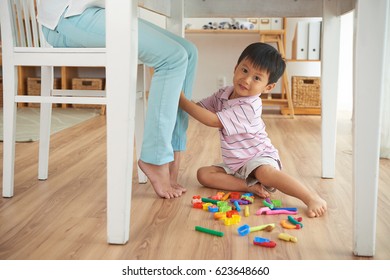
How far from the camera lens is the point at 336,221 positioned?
1.37m

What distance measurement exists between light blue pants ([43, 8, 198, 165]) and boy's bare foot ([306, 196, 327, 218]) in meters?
0.43

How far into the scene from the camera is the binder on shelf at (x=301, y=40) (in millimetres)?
3970

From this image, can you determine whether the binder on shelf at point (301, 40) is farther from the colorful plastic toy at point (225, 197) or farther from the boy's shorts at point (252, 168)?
the colorful plastic toy at point (225, 197)

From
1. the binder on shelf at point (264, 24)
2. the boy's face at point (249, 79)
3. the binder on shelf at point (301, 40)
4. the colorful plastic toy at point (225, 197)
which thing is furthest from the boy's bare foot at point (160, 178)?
the binder on shelf at point (264, 24)

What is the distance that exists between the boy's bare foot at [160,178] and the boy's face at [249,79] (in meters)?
0.37

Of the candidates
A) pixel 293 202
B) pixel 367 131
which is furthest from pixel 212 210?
pixel 367 131

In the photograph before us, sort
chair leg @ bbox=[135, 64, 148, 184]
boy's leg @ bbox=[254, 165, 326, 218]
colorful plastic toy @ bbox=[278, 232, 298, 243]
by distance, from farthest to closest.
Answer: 1. chair leg @ bbox=[135, 64, 148, 184]
2. boy's leg @ bbox=[254, 165, 326, 218]
3. colorful plastic toy @ bbox=[278, 232, 298, 243]

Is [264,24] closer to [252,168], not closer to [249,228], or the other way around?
[252,168]

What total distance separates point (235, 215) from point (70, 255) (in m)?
0.46

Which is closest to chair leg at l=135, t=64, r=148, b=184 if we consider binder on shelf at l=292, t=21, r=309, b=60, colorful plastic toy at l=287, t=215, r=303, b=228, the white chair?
the white chair

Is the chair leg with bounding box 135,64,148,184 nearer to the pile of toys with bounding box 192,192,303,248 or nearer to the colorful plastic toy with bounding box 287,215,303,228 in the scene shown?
the pile of toys with bounding box 192,192,303,248

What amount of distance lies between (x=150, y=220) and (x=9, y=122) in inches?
22.2

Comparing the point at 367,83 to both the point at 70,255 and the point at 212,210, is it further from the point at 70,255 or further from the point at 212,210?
the point at 70,255

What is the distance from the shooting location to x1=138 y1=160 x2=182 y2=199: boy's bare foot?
1521mm
